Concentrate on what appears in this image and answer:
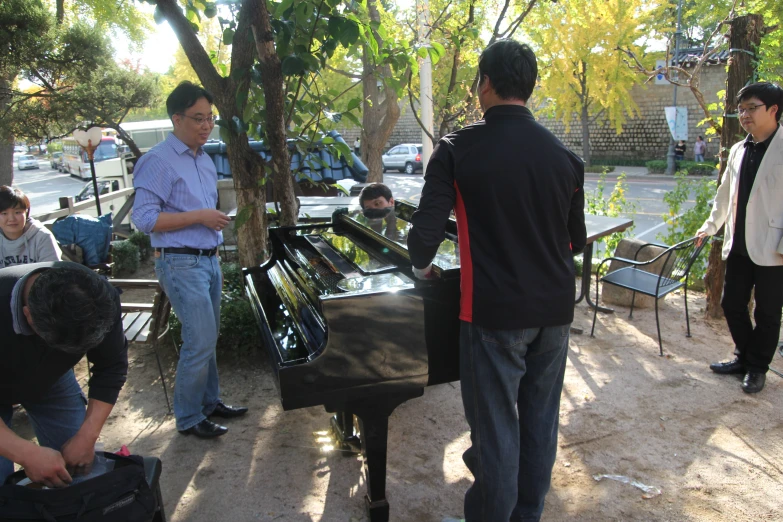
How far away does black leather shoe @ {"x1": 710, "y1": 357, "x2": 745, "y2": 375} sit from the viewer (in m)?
4.08

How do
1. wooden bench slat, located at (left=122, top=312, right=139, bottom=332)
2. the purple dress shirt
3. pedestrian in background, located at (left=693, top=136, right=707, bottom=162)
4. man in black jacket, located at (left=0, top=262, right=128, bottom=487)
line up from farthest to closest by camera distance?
pedestrian in background, located at (left=693, top=136, right=707, bottom=162), wooden bench slat, located at (left=122, top=312, right=139, bottom=332), the purple dress shirt, man in black jacket, located at (left=0, top=262, right=128, bottom=487)

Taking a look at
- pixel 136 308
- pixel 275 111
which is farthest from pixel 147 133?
pixel 275 111

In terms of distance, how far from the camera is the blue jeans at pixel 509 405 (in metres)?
2.10

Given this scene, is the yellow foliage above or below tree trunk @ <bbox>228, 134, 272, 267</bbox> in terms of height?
above

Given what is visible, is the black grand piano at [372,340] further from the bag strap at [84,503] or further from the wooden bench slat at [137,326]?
the wooden bench slat at [137,326]

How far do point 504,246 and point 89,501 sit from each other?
1572 millimetres

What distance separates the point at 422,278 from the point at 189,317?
5.11ft

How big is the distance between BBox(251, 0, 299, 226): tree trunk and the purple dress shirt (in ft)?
2.86

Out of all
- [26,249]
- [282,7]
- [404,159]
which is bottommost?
[26,249]

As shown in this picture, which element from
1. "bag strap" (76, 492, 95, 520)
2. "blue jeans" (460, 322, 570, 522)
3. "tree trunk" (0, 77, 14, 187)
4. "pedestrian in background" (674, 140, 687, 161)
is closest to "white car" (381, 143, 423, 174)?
"pedestrian in background" (674, 140, 687, 161)

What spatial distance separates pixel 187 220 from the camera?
302 centimetres

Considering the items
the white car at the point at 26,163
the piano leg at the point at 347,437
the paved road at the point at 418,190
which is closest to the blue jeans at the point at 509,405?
the piano leg at the point at 347,437

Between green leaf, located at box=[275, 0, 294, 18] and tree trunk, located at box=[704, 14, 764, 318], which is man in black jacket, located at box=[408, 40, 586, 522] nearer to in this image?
green leaf, located at box=[275, 0, 294, 18]

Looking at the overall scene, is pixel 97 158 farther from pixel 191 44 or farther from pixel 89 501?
pixel 89 501
